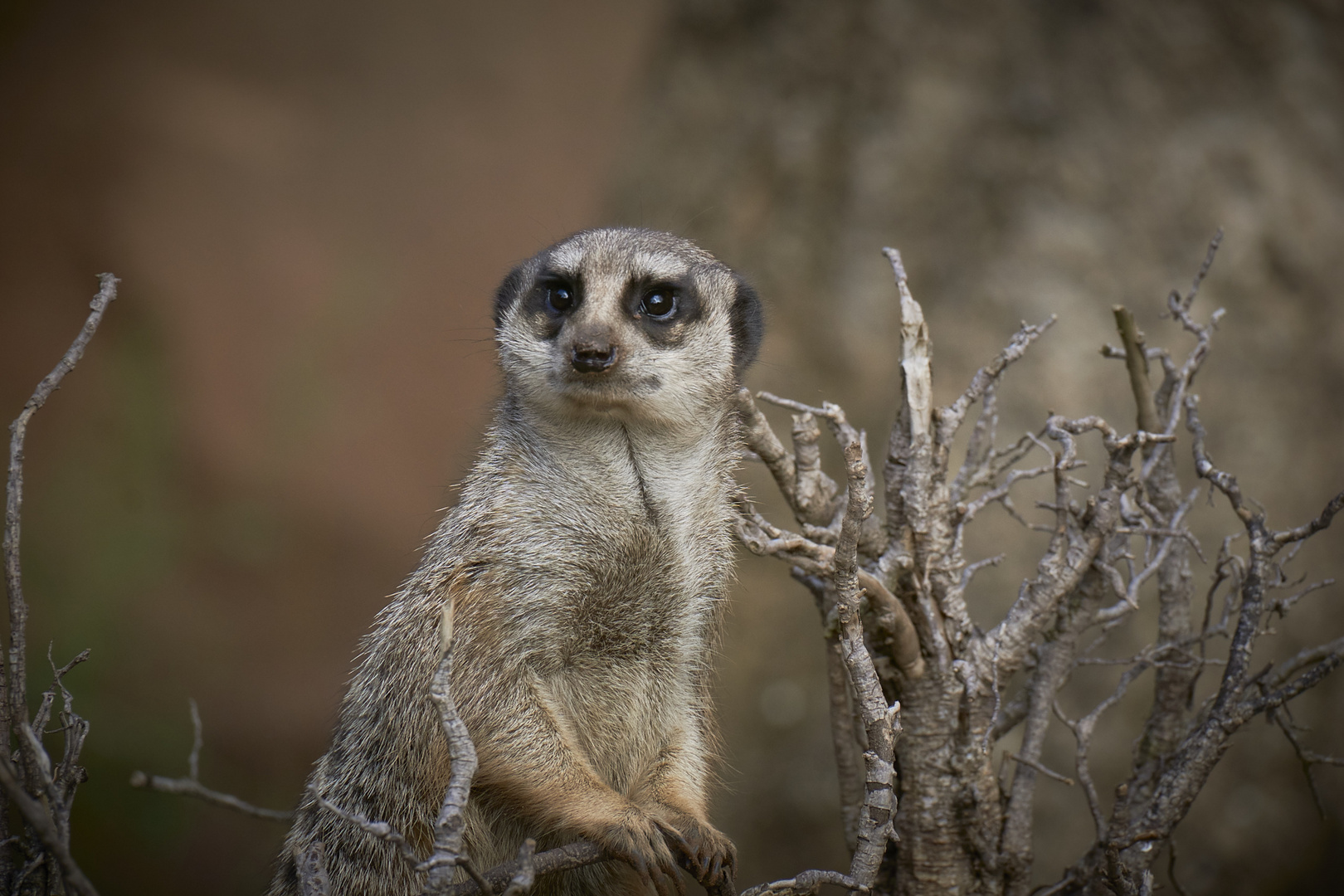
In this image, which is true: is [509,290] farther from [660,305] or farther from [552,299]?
[660,305]

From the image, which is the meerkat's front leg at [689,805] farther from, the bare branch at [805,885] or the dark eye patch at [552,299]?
the dark eye patch at [552,299]

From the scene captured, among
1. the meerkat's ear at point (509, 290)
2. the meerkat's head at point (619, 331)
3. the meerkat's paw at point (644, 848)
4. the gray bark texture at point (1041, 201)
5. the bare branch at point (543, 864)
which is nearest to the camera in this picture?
the bare branch at point (543, 864)

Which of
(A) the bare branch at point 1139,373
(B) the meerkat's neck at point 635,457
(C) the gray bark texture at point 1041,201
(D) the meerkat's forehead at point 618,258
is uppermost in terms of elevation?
(C) the gray bark texture at point 1041,201

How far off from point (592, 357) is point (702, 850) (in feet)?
2.66

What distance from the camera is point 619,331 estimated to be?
66.7 inches

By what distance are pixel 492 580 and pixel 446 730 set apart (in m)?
0.54

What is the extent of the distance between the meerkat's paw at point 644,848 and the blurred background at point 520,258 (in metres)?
1.76

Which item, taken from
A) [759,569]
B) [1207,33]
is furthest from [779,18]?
[759,569]

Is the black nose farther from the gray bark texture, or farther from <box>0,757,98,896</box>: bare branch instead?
the gray bark texture

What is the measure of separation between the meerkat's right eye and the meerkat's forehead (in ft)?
0.15

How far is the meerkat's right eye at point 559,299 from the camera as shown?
1817mm

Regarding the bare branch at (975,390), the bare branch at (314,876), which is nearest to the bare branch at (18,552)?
the bare branch at (314,876)

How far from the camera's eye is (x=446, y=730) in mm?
1085

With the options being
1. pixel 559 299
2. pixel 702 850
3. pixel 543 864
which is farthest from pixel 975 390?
pixel 543 864
